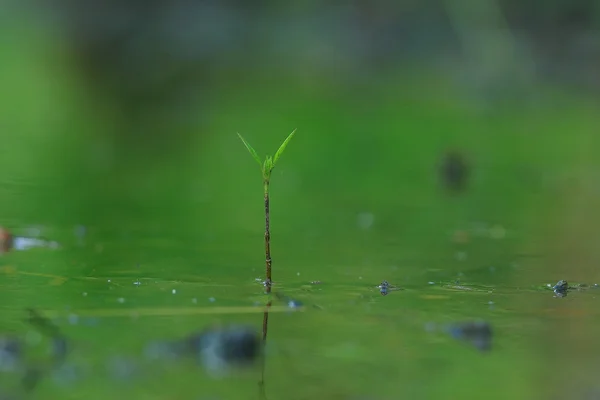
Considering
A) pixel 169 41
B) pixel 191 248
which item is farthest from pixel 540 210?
pixel 169 41

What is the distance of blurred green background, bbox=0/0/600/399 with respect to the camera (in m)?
1.82

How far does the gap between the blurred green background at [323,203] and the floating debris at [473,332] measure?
3 cm

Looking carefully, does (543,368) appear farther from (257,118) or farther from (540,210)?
(257,118)

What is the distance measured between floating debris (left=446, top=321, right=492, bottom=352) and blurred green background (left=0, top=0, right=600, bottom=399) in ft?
0.09

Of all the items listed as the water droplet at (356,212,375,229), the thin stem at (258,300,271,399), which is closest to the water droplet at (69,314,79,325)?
the thin stem at (258,300,271,399)

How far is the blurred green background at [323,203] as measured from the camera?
1.82 meters

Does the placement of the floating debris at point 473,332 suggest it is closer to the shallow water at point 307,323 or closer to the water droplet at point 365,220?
the shallow water at point 307,323

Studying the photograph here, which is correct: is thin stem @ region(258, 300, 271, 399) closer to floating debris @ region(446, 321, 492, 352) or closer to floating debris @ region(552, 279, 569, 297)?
floating debris @ region(446, 321, 492, 352)

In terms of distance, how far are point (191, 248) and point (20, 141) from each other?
106 inches

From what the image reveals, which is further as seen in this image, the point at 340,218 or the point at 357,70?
the point at 357,70

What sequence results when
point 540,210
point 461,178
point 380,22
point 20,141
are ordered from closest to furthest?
point 540,210 < point 461,178 < point 20,141 < point 380,22

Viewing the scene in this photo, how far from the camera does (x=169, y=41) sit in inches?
434

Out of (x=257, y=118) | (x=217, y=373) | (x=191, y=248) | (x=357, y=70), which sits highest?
(x=357, y=70)

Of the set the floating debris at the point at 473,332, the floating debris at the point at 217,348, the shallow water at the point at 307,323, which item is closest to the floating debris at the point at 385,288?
the shallow water at the point at 307,323
